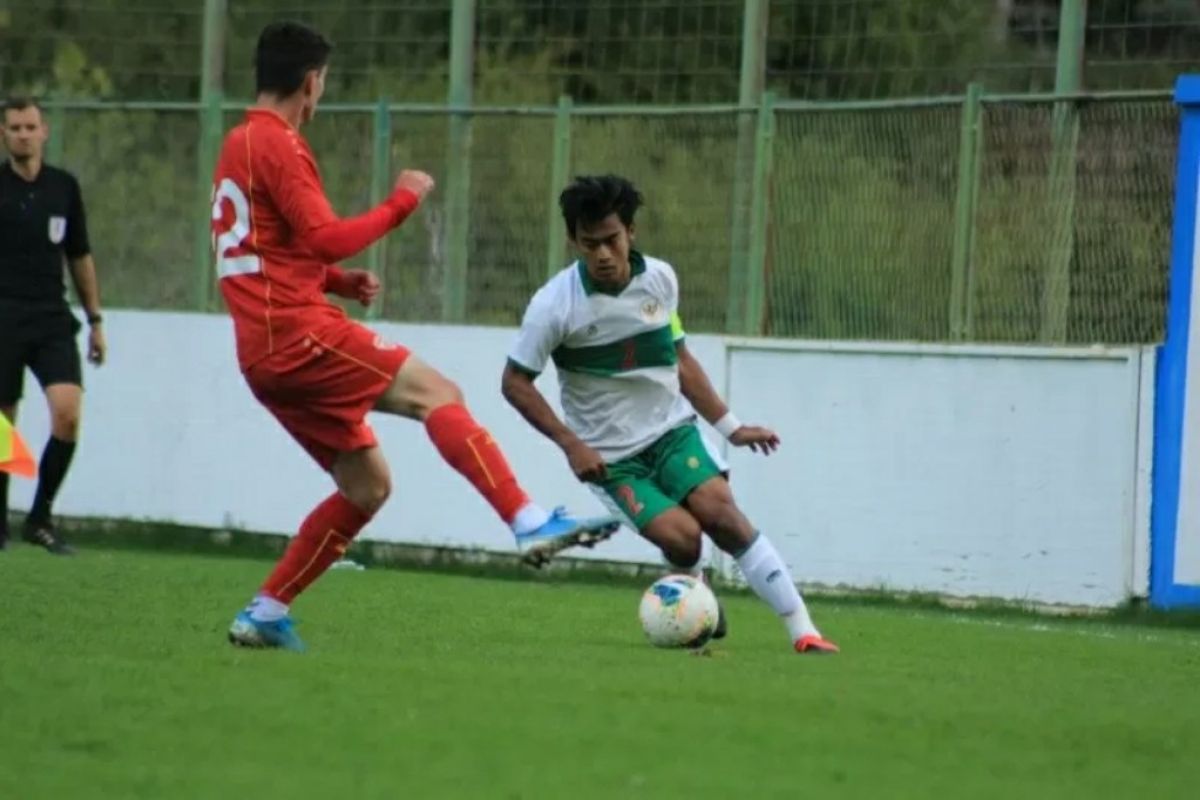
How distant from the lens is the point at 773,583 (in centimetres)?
1041

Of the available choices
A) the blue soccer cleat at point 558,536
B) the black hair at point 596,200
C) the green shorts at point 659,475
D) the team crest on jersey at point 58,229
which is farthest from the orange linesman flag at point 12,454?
the team crest on jersey at point 58,229

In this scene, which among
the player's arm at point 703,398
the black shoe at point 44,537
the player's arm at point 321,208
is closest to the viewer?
the player's arm at point 321,208

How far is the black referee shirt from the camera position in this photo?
15367mm

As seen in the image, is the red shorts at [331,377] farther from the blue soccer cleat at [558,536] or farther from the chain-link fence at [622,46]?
the chain-link fence at [622,46]

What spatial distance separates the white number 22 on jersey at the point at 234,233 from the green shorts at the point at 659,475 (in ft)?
5.95

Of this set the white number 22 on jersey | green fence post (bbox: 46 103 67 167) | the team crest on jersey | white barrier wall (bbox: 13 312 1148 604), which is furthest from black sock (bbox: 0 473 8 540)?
the white number 22 on jersey

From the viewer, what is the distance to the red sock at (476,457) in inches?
344

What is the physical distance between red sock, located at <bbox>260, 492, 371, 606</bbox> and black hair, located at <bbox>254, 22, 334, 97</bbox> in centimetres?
141

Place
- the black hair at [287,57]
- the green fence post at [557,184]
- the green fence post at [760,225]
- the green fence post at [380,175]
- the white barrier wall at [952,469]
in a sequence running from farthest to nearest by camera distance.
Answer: the green fence post at [380,175], the green fence post at [557,184], the green fence post at [760,225], the white barrier wall at [952,469], the black hair at [287,57]

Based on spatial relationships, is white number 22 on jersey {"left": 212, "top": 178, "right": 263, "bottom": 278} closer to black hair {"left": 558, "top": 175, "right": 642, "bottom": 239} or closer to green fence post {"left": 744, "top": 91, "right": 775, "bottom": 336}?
black hair {"left": 558, "top": 175, "right": 642, "bottom": 239}

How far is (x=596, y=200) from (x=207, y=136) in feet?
29.6

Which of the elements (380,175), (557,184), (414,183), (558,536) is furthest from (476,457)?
(380,175)

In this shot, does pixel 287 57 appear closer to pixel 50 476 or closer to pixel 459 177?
pixel 50 476

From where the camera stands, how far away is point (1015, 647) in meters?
11.5
